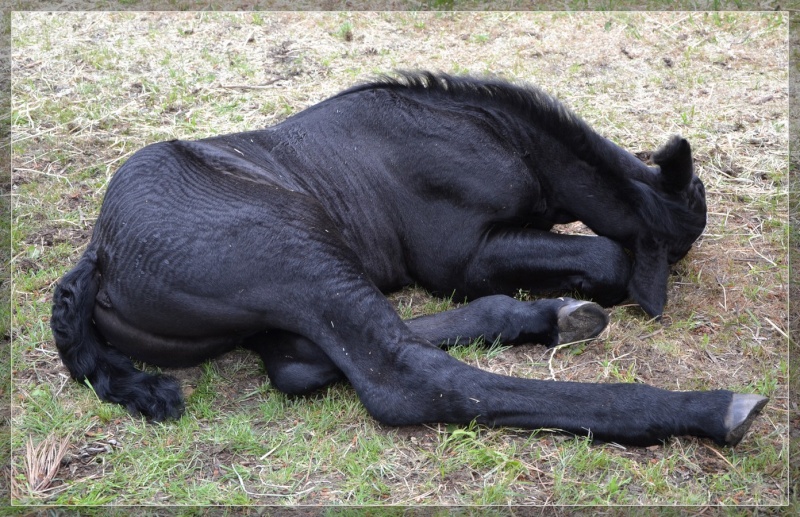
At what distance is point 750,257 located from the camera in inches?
192

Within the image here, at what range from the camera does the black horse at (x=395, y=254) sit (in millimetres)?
3453

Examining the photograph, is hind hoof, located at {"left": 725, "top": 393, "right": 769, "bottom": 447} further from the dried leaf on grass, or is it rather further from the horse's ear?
the dried leaf on grass

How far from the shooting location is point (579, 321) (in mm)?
3938

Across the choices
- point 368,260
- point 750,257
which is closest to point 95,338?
point 368,260

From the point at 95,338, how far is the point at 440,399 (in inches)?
60.9

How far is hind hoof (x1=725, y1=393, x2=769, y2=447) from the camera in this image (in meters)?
3.30

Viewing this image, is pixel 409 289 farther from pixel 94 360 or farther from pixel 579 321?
pixel 94 360

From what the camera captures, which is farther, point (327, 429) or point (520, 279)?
point (520, 279)

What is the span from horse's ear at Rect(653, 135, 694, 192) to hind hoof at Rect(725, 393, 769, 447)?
4.28ft

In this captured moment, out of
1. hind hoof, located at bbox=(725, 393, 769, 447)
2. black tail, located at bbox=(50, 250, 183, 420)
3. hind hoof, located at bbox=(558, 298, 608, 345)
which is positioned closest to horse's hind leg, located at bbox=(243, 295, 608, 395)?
hind hoof, located at bbox=(558, 298, 608, 345)

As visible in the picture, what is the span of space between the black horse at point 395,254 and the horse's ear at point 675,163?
0.01 m

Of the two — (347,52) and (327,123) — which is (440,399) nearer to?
(327,123)

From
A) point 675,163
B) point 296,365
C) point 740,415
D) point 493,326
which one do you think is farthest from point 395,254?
point 740,415

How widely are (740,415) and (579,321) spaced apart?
864mm
